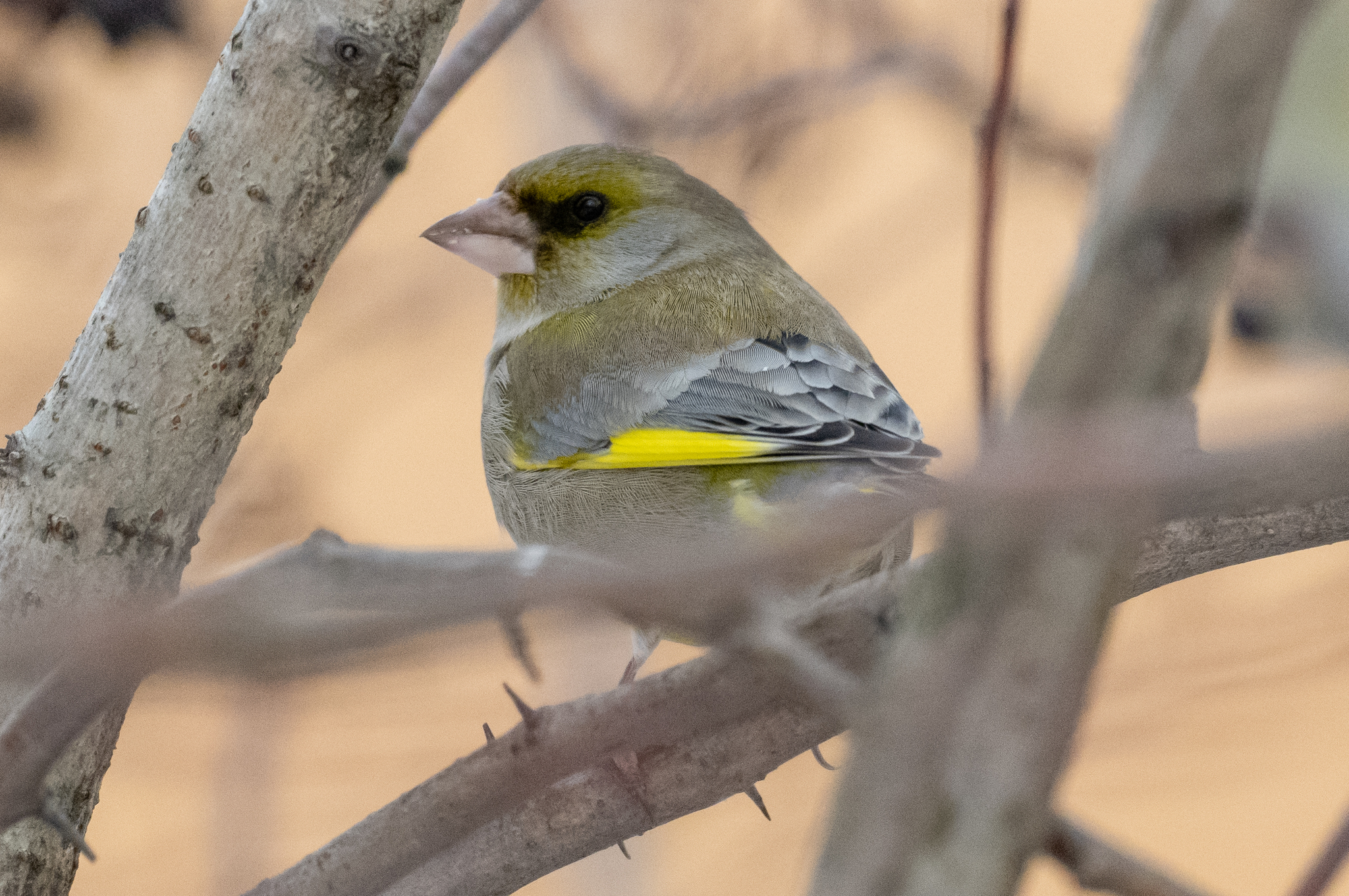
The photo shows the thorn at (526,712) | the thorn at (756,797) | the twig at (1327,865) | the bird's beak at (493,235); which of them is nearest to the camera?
the twig at (1327,865)

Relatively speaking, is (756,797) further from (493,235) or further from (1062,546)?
(1062,546)

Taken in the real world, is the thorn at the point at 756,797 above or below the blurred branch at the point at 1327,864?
above

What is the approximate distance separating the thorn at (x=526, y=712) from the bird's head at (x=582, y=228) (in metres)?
1.04

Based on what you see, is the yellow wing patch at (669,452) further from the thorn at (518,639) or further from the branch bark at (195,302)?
the thorn at (518,639)

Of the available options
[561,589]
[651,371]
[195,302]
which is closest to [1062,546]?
[561,589]

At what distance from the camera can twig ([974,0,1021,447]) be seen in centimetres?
49

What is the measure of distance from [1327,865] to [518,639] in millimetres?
302

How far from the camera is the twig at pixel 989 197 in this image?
493 mm

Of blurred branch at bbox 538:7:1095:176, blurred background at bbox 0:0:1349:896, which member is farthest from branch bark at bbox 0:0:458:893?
blurred branch at bbox 538:7:1095:176

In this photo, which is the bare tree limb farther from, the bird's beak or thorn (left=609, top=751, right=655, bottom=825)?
the bird's beak

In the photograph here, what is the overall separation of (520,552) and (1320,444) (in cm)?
23

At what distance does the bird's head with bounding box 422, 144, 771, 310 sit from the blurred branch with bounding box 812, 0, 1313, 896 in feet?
4.62

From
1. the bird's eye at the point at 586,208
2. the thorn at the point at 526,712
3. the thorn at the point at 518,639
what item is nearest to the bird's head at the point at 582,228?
the bird's eye at the point at 586,208

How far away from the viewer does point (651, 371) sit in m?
1.50
